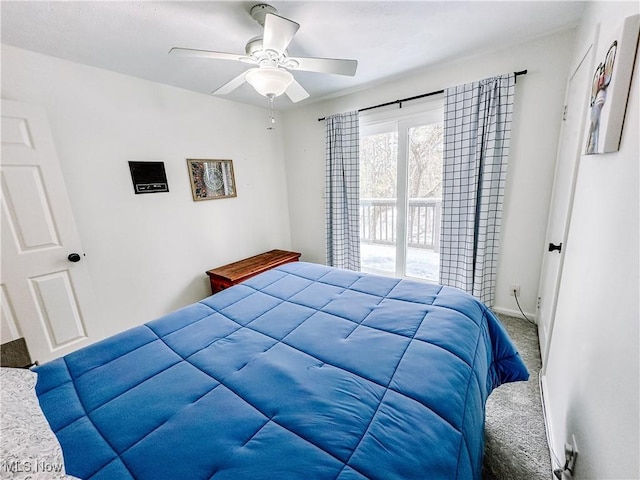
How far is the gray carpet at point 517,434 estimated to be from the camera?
1.22 m

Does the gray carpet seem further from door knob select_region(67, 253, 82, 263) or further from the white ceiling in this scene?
door knob select_region(67, 253, 82, 263)

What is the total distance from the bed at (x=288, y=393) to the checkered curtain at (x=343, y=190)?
1.86m

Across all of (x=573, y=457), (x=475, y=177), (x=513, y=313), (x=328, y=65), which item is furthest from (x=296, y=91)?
(x=513, y=313)

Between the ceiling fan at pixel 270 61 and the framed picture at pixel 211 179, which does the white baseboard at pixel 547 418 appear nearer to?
the ceiling fan at pixel 270 61

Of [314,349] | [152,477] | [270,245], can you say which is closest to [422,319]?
[314,349]

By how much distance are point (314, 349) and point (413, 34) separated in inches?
87.3

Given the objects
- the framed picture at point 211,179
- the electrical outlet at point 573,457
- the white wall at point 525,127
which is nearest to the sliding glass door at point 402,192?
the white wall at point 525,127

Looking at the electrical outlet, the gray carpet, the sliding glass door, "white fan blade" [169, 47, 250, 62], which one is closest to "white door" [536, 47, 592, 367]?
the gray carpet

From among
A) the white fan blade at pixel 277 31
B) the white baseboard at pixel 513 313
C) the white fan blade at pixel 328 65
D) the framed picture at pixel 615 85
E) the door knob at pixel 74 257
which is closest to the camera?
the framed picture at pixel 615 85

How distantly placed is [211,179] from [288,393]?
2639mm

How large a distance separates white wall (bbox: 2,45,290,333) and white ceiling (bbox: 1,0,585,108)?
22 centimetres

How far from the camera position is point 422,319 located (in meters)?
1.31

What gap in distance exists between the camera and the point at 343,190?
3242 mm

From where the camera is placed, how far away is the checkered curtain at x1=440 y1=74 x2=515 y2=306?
221cm
